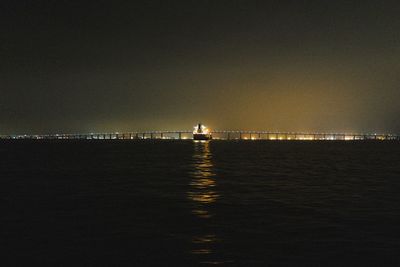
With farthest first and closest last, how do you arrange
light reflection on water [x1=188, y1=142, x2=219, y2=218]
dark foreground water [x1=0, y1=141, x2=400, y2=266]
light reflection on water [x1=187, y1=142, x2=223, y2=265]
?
1. light reflection on water [x1=188, y1=142, x2=219, y2=218]
2. light reflection on water [x1=187, y1=142, x2=223, y2=265]
3. dark foreground water [x1=0, y1=141, x2=400, y2=266]

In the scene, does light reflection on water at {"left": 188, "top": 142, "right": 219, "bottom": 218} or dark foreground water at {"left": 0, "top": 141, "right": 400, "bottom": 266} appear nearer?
dark foreground water at {"left": 0, "top": 141, "right": 400, "bottom": 266}

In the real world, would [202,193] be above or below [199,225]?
above

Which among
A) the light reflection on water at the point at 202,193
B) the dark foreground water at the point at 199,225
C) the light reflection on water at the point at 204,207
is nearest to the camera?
the dark foreground water at the point at 199,225

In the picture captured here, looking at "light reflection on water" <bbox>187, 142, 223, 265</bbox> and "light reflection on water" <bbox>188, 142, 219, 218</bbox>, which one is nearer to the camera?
"light reflection on water" <bbox>187, 142, 223, 265</bbox>

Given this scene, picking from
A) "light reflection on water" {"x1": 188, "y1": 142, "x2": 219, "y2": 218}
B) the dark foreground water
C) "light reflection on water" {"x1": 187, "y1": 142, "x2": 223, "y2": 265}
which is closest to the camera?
the dark foreground water

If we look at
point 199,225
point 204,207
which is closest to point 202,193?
point 204,207

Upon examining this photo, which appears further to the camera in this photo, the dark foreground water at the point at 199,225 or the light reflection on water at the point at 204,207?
the light reflection on water at the point at 204,207

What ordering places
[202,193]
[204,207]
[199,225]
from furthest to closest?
[202,193], [204,207], [199,225]

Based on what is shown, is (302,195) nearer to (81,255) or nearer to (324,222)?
(324,222)

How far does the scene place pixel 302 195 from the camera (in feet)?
104

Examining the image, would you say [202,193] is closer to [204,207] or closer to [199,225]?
[204,207]

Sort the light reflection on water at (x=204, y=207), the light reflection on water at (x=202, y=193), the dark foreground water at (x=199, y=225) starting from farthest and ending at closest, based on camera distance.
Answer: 1. the light reflection on water at (x=202, y=193)
2. the light reflection on water at (x=204, y=207)
3. the dark foreground water at (x=199, y=225)

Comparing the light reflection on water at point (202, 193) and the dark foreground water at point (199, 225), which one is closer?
the dark foreground water at point (199, 225)

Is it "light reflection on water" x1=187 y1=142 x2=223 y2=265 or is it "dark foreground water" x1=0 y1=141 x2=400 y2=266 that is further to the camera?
"light reflection on water" x1=187 y1=142 x2=223 y2=265
